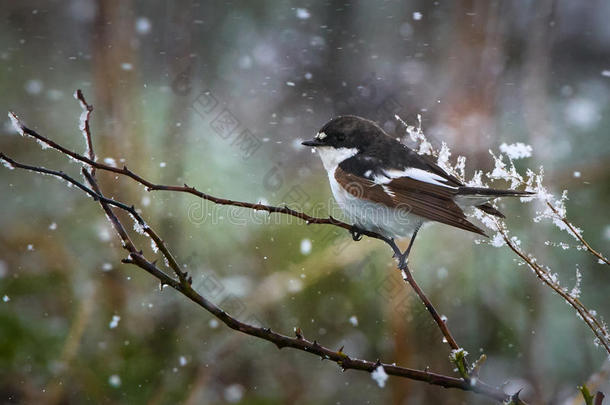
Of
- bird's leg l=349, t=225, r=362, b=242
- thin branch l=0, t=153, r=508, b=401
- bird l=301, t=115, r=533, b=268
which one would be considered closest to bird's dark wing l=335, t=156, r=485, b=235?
bird l=301, t=115, r=533, b=268

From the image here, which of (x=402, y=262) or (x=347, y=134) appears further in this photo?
(x=347, y=134)

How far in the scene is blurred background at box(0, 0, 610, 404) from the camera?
4305 millimetres

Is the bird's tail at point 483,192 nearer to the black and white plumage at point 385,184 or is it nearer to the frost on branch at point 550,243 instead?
the black and white plumage at point 385,184

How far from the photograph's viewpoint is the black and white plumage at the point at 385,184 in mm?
2612

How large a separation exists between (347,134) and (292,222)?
1.68 meters

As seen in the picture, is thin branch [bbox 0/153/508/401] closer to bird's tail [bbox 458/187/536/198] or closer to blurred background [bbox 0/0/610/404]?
bird's tail [bbox 458/187/536/198]

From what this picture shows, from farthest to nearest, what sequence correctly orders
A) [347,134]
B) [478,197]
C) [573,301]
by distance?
[347,134], [478,197], [573,301]

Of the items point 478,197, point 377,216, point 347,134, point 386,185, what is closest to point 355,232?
point 377,216

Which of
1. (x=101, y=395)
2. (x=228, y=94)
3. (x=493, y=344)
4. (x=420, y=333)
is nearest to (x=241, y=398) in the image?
(x=101, y=395)

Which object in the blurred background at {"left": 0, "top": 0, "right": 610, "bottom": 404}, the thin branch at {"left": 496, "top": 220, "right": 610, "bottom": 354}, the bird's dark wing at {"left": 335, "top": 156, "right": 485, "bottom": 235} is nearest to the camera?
the thin branch at {"left": 496, "top": 220, "right": 610, "bottom": 354}

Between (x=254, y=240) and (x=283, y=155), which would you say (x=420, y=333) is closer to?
(x=254, y=240)

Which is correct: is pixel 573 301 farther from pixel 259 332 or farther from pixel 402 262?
pixel 402 262

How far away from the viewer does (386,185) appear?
9.52 feet

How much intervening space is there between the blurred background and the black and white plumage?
4.38 ft
